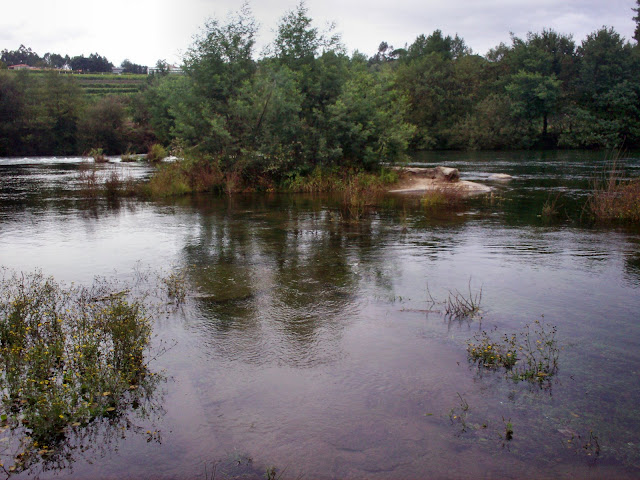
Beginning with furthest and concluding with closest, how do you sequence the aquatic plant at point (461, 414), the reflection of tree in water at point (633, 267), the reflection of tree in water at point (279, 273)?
the reflection of tree in water at point (633, 267) < the reflection of tree in water at point (279, 273) < the aquatic plant at point (461, 414)

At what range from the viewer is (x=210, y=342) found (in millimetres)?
7352

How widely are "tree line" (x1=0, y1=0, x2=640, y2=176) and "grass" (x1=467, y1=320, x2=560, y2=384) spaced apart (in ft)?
67.1

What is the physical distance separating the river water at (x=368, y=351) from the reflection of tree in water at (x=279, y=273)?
5cm

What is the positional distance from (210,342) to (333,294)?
275 cm

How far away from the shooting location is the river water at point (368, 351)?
4.82m

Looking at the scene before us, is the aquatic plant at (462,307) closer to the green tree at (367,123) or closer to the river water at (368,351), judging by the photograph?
the river water at (368,351)

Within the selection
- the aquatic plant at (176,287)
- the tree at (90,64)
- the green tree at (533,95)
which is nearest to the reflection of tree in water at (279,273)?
the aquatic plant at (176,287)

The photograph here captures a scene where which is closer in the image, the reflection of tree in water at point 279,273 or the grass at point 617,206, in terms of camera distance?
the reflection of tree in water at point 279,273

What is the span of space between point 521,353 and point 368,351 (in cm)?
193

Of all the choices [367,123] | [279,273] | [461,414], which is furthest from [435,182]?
[461,414]

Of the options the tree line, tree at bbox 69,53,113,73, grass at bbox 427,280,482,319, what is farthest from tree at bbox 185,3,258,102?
tree at bbox 69,53,113,73

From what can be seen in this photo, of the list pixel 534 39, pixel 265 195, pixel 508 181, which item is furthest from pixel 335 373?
pixel 534 39

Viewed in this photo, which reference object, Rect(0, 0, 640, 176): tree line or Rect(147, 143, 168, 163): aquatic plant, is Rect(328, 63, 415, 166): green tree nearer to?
Rect(0, 0, 640, 176): tree line

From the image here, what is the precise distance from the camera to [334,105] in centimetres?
2803
